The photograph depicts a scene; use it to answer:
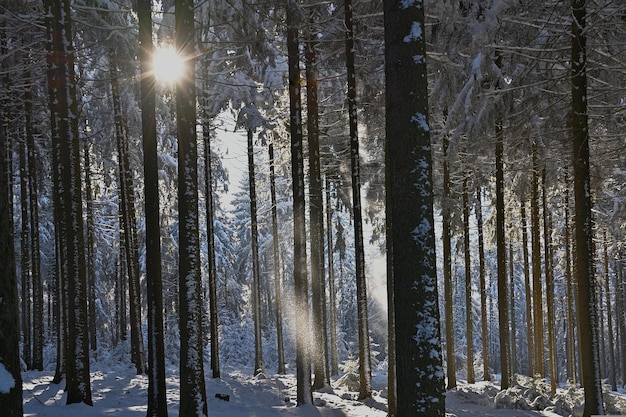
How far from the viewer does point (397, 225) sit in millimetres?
6027

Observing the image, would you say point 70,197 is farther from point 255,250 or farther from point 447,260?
point 447,260

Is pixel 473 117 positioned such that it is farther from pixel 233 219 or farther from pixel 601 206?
pixel 233 219

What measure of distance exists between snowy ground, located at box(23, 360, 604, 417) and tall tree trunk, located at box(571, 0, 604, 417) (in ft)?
14.6

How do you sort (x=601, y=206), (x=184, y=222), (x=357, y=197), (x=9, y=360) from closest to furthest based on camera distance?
(x=9, y=360), (x=184, y=222), (x=357, y=197), (x=601, y=206)

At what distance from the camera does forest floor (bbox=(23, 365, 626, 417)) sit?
38.1 ft

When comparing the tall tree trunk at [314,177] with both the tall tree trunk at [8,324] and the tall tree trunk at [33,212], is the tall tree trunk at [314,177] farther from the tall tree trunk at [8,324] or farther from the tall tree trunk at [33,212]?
the tall tree trunk at [8,324]

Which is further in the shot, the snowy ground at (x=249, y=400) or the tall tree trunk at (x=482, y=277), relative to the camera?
the tall tree trunk at (x=482, y=277)

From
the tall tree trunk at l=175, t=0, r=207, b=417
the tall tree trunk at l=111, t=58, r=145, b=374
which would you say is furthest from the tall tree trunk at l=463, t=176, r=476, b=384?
the tall tree trunk at l=175, t=0, r=207, b=417

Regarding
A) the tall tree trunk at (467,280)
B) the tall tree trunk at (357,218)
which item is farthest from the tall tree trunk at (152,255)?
the tall tree trunk at (467,280)

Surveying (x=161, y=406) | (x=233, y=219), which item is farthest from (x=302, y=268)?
(x=233, y=219)

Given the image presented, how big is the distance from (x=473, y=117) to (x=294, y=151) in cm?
463

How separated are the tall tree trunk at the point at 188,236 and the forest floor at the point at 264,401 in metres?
2.75

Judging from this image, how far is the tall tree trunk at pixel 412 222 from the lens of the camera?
574cm

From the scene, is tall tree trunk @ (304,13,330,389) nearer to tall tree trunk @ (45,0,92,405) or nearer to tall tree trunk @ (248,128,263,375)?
tall tree trunk @ (248,128,263,375)
